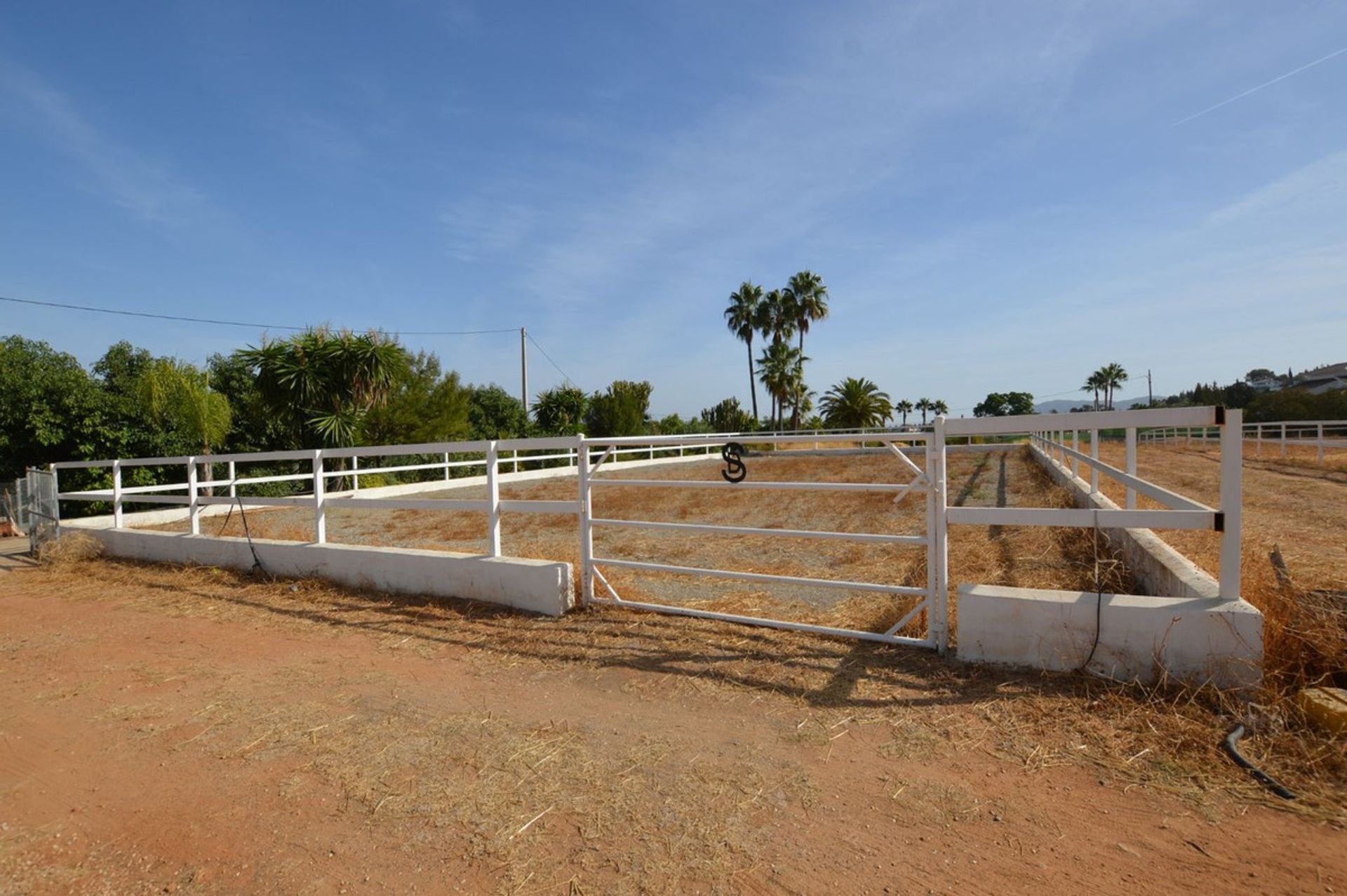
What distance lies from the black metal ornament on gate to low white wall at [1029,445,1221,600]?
7.35 ft

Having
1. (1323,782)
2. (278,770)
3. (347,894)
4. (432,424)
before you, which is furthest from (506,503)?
(432,424)

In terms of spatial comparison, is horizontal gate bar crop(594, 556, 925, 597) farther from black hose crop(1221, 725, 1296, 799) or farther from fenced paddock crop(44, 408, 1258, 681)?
black hose crop(1221, 725, 1296, 799)

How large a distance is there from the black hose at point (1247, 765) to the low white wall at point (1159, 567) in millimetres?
766

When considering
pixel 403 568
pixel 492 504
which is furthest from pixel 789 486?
pixel 403 568

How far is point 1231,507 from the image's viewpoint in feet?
10.8

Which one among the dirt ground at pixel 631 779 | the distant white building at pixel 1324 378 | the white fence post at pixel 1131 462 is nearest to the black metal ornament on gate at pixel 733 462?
the dirt ground at pixel 631 779

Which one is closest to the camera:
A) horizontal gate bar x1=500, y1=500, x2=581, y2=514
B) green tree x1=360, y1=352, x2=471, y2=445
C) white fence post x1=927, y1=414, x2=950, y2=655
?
white fence post x1=927, y1=414, x2=950, y2=655

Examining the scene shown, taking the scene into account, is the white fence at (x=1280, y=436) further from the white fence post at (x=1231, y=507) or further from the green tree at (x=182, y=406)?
the green tree at (x=182, y=406)

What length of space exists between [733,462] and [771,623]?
116cm

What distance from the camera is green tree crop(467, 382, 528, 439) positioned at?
105 feet

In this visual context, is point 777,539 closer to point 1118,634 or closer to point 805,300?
point 1118,634

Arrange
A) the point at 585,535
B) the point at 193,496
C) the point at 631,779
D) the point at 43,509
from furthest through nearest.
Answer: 1. the point at 43,509
2. the point at 193,496
3. the point at 585,535
4. the point at 631,779

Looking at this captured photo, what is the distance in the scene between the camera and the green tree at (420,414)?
77.5ft

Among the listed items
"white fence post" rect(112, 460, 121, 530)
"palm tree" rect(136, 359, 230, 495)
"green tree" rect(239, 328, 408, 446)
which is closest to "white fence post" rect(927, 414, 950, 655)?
"white fence post" rect(112, 460, 121, 530)
